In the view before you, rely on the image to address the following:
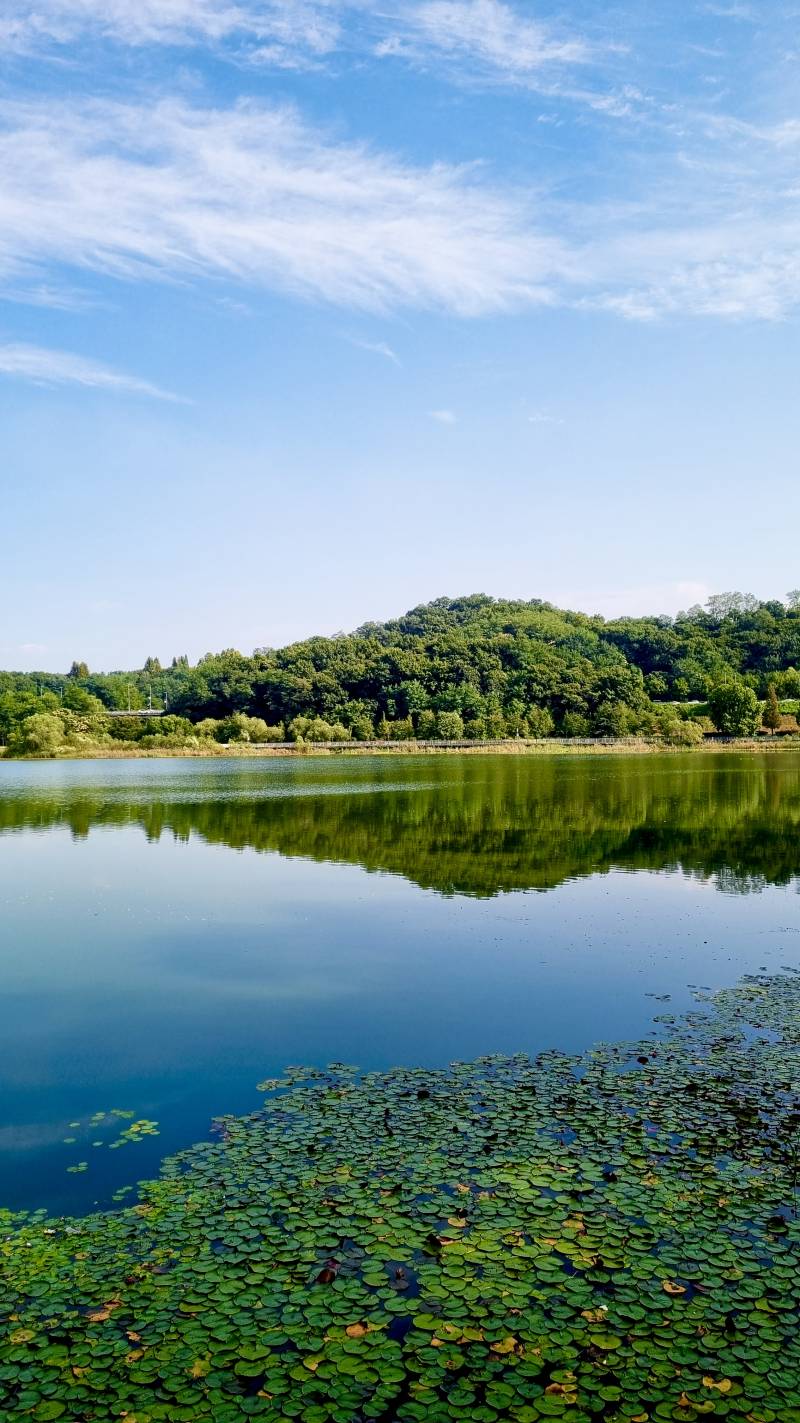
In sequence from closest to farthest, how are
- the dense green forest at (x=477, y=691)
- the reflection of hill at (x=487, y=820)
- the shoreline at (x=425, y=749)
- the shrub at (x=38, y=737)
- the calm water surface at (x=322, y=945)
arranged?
the calm water surface at (x=322, y=945), the reflection of hill at (x=487, y=820), the shrub at (x=38, y=737), the shoreline at (x=425, y=749), the dense green forest at (x=477, y=691)

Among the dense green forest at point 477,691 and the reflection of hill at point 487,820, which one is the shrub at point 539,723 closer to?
the dense green forest at point 477,691

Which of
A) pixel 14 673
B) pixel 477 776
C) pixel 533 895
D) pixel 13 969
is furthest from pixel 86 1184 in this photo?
pixel 14 673

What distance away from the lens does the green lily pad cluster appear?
4859mm

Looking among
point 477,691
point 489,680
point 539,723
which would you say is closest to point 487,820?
point 539,723

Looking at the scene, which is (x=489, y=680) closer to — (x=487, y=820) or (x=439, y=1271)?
(x=487, y=820)

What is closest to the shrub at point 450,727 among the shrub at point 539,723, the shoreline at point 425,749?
the shoreline at point 425,749

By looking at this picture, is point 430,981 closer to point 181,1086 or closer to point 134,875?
point 181,1086

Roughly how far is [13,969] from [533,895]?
9.50 m

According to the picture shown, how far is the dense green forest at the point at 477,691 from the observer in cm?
10088

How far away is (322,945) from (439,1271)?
30.1ft

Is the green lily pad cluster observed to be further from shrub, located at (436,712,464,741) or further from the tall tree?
the tall tree

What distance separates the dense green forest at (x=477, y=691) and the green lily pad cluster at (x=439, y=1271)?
86.2 meters

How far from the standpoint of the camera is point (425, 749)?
9769 centimetres

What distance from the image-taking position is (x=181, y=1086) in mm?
9297
